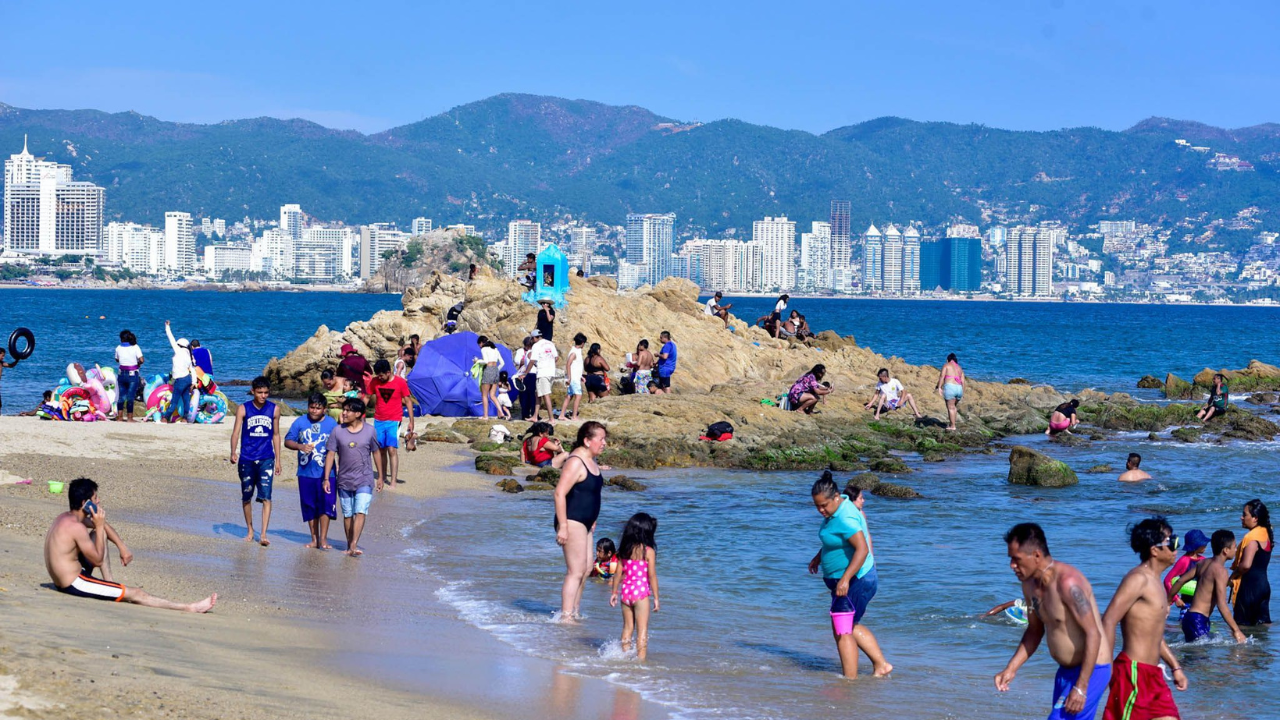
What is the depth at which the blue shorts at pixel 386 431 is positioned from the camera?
50.6ft

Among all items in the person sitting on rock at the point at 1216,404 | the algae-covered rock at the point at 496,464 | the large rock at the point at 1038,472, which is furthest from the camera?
the person sitting on rock at the point at 1216,404

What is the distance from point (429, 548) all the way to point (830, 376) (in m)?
18.5

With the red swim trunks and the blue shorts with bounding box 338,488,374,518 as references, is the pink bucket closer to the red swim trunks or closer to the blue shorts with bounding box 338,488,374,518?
the red swim trunks

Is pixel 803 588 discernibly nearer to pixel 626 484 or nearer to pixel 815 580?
pixel 815 580

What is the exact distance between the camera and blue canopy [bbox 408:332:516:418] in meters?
23.7

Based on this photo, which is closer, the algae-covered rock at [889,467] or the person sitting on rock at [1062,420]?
the algae-covered rock at [889,467]

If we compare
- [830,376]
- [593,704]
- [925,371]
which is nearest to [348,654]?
[593,704]

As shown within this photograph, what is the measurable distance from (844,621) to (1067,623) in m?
2.57

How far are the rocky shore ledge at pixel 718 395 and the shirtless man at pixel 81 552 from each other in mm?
9561

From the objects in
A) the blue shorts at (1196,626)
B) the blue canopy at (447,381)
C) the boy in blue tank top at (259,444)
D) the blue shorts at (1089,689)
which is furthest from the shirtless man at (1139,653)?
the blue canopy at (447,381)

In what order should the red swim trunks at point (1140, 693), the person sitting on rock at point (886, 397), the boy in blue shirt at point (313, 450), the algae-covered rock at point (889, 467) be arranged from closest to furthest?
the red swim trunks at point (1140, 693)
the boy in blue shirt at point (313, 450)
the algae-covered rock at point (889, 467)
the person sitting on rock at point (886, 397)

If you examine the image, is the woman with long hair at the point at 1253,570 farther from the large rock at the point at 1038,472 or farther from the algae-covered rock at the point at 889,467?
the algae-covered rock at the point at 889,467

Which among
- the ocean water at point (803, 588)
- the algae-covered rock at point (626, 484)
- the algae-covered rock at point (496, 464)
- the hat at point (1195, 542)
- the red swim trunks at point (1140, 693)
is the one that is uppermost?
the hat at point (1195, 542)

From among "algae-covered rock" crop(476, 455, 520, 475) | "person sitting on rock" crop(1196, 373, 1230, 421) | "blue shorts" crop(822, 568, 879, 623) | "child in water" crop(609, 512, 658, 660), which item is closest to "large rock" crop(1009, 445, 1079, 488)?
"algae-covered rock" crop(476, 455, 520, 475)
